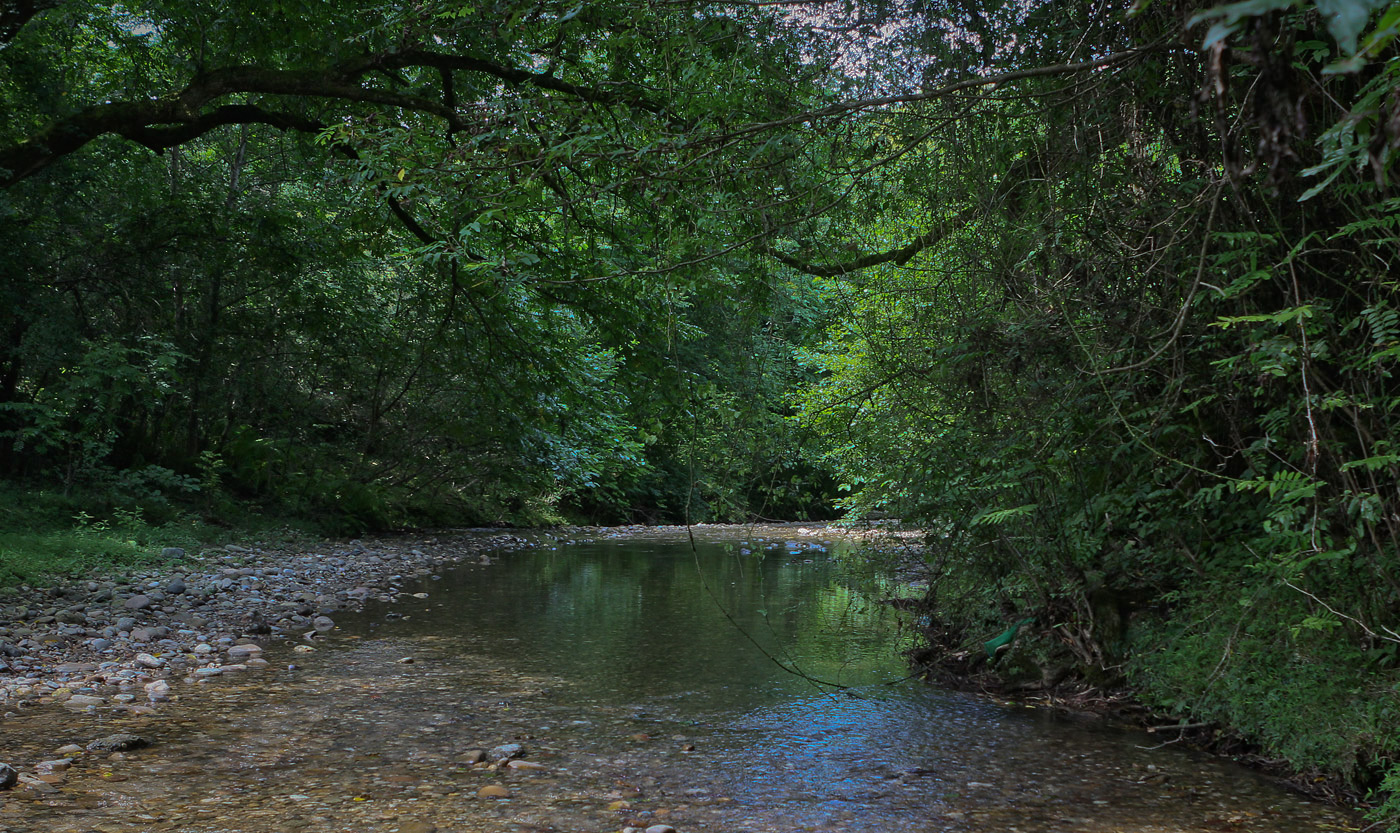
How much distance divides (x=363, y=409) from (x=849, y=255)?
10782 mm

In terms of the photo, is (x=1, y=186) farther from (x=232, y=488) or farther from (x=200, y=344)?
(x=232, y=488)

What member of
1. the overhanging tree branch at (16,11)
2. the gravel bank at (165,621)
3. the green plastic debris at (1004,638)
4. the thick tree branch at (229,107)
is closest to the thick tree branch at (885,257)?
the green plastic debris at (1004,638)

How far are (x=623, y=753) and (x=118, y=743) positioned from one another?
2.05 metres

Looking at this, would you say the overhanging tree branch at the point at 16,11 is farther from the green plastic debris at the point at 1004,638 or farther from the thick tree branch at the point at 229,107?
the green plastic debris at the point at 1004,638

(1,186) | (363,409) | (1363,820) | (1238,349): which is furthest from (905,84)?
(363,409)

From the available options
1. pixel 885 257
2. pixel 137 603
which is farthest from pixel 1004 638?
pixel 137 603

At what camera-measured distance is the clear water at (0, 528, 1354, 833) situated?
3.31 metres

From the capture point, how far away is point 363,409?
14359mm

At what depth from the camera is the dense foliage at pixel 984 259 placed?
3.21 meters

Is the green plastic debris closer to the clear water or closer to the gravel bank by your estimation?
the clear water

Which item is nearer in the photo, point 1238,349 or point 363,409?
point 1238,349

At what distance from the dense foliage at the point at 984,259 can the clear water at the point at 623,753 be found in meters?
0.60

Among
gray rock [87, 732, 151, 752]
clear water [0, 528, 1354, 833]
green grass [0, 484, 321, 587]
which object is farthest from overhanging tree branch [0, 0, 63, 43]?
gray rock [87, 732, 151, 752]

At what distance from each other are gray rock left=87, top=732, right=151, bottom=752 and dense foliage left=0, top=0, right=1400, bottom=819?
2387 millimetres
